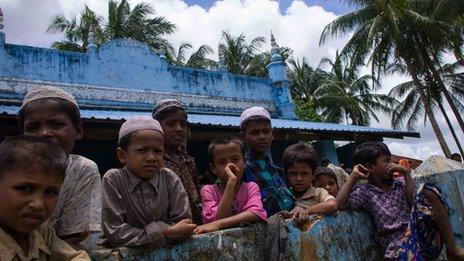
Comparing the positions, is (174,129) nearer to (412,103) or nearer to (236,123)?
(236,123)

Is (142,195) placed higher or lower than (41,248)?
higher

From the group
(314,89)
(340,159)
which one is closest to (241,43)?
(314,89)

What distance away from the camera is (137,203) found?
1.88 meters

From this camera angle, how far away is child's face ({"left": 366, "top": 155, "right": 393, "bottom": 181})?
296cm

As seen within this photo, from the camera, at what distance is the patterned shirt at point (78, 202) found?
5.24 feet

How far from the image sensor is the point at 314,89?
22.3 meters

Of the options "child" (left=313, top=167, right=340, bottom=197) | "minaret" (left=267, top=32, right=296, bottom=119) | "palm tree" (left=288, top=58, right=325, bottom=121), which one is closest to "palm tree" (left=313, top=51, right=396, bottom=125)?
A: "palm tree" (left=288, top=58, right=325, bottom=121)

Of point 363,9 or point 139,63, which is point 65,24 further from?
point 363,9

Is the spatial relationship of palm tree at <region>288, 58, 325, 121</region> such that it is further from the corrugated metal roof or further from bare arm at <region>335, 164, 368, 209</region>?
bare arm at <region>335, 164, 368, 209</region>

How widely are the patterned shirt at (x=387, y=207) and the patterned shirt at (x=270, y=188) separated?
57 centimetres

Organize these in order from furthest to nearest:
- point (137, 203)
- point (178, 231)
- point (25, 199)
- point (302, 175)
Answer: point (302, 175), point (137, 203), point (178, 231), point (25, 199)

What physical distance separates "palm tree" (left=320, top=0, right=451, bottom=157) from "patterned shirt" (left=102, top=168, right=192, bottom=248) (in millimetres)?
14855

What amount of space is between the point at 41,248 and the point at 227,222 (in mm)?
867

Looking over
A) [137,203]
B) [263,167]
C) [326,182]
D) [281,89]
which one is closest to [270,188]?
[263,167]
